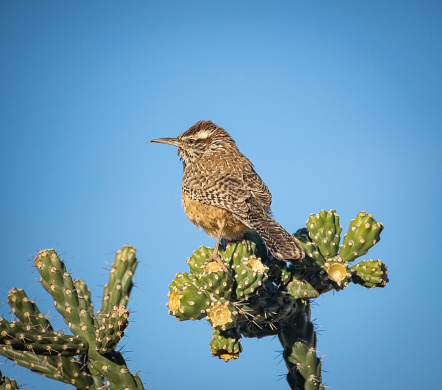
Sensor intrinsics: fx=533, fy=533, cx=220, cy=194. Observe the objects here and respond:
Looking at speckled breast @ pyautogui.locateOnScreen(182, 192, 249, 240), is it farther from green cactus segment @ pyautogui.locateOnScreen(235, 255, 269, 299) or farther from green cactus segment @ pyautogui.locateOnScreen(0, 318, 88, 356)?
green cactus segment @ pyautogui.locateOnScreen(0, 318, 88, 356)

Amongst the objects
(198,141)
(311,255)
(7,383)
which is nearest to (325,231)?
(311,255)

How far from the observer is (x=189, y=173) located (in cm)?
346

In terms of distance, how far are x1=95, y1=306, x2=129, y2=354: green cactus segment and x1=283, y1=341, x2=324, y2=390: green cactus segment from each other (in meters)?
0.94

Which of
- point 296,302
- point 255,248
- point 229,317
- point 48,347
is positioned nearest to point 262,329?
point 296,302

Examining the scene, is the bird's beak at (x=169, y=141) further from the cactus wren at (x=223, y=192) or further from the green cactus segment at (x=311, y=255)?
the green cactus segment at (x=311, y=255)

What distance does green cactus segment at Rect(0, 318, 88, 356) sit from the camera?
2.28m

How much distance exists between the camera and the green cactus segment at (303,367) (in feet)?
9.14

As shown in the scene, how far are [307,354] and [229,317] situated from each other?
811 millimetres

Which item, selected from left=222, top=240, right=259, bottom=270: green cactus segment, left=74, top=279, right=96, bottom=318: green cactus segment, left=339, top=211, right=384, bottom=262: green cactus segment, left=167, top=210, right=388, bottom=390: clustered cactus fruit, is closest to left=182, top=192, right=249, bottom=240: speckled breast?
left=167, top=210, right=388, bottom=390: clustered cactus fruit

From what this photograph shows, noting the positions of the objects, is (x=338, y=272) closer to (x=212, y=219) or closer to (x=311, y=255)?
(x=311, y=255)

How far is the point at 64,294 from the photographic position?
252 cm

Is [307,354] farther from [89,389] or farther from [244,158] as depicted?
[244,158]

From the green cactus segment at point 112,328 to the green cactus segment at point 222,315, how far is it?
398mm

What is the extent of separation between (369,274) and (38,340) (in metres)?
1.66
